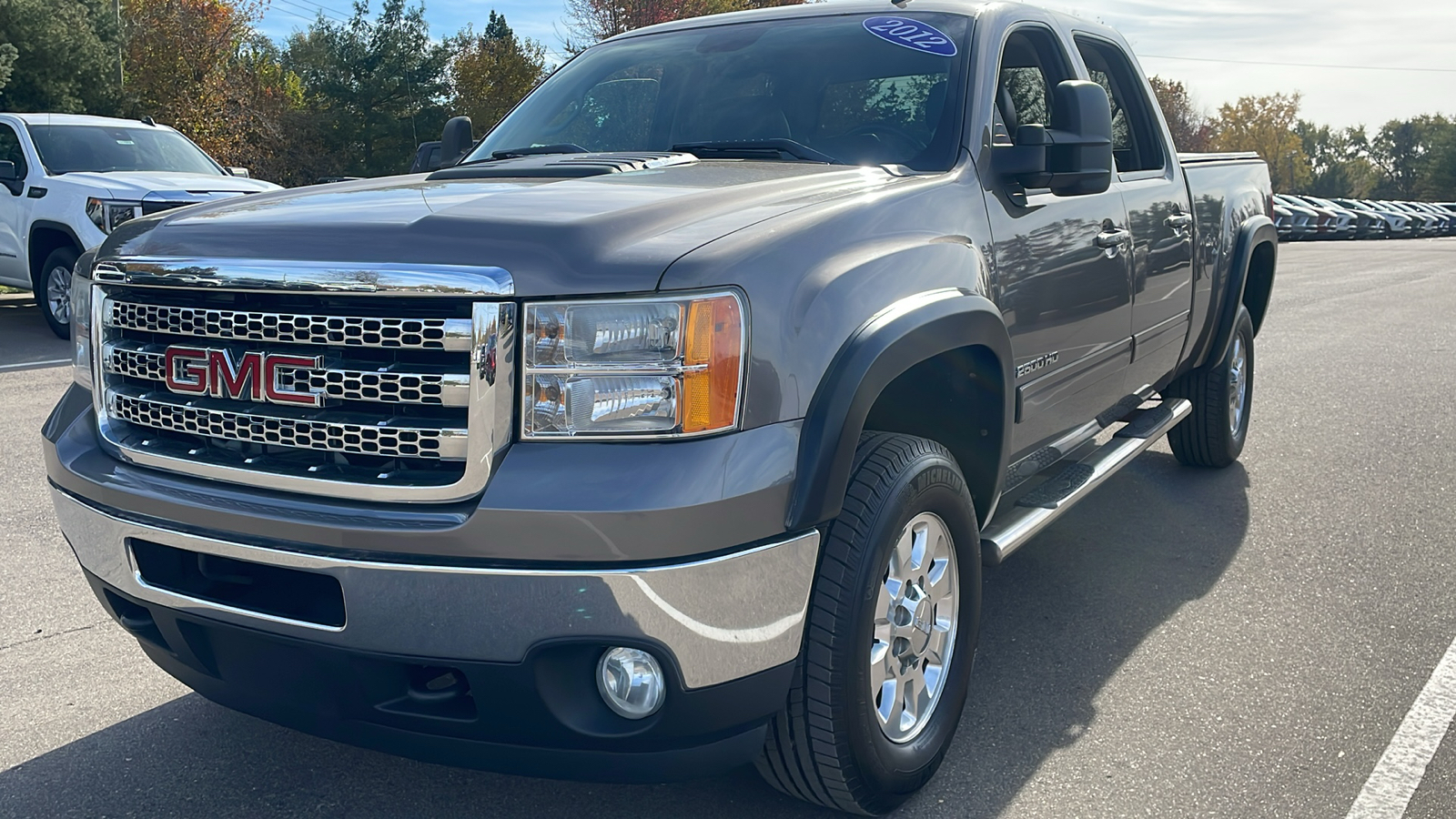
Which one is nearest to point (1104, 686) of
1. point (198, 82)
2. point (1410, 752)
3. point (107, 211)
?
point (1410, 752)

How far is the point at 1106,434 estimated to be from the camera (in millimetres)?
6363

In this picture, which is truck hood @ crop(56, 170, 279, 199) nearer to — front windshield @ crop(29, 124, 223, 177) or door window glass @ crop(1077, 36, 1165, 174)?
front windshield @ crop(29, 124, 223, 177)

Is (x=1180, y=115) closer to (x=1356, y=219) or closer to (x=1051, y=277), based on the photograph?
(x=1356, y=219)

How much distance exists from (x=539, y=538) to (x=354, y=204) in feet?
3.15

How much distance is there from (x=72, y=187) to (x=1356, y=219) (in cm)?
4154

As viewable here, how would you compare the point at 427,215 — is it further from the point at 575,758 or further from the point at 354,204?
the point at 575,758

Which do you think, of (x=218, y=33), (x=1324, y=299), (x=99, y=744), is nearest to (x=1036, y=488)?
(x=99, y=744)

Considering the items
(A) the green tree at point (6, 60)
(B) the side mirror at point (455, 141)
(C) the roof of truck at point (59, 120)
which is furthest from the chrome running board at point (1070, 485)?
(A) the green tree at point (6, 60)

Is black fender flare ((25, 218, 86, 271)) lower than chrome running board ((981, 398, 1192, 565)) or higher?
lower

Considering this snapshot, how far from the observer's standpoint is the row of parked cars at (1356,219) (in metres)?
37.1

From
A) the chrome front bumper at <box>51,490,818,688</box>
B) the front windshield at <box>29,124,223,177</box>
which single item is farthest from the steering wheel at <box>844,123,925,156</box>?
the front windshield at <box>29,124,223,177</box>

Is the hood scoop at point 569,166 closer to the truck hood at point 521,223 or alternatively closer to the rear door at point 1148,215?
the truck hood at point 521,223

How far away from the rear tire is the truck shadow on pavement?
1.89 m

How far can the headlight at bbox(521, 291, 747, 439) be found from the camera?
7.23 feet
